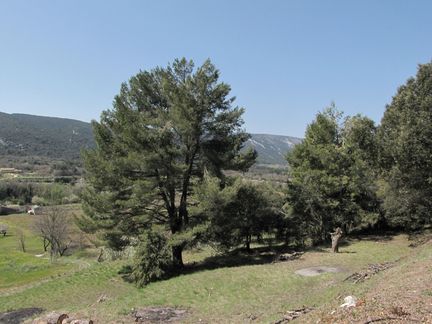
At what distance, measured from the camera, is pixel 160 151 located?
2147 centimetres

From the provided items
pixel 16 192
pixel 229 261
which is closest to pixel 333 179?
pixel 229 261

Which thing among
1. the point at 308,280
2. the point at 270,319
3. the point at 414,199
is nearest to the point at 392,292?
the point at 270,319

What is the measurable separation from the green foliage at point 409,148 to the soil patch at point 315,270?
8.19m

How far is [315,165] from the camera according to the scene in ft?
101

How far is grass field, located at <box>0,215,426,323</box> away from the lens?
44.6ft

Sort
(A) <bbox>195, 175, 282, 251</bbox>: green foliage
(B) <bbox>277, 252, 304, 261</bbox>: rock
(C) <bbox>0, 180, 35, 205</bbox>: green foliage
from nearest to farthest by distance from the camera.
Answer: (A) <bbox>195, 175, 282, 251</bbox>: green foliage, (B) <bbox>277, 252, 304, 261</bbox>: rock, (C) <bbox>0, 180, 35, 205</bbox>: green foliage

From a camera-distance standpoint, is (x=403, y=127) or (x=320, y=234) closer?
(x=403, y=127)

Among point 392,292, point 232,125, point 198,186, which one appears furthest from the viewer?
point 232,125

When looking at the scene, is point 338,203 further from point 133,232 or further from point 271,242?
point 133,232

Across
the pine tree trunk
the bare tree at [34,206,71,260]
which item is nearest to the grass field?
the pine tree trunk

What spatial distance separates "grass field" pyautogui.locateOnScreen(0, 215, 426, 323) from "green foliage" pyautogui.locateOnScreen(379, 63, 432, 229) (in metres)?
2.79

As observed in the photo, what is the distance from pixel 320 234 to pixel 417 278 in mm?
19991

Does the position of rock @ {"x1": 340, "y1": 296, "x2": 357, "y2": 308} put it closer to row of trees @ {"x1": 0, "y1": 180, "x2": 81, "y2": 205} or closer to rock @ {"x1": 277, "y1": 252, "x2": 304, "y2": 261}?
rock @ {"x1": 277, "y1": 252, "x2": 304, "y2": 261}

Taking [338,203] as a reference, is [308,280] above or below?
below
